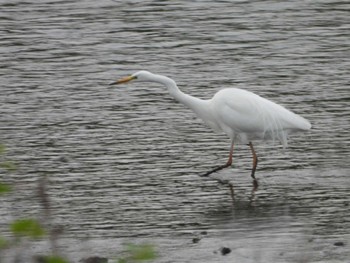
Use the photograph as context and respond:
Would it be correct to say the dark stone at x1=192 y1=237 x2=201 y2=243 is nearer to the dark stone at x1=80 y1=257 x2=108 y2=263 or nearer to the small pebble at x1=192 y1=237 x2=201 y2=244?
the small pebble at x1=192 y1=237 x2=201 y2=244

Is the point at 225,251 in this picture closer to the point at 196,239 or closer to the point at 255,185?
the point at 196,239

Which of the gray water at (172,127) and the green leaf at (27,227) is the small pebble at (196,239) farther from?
the green leaf at (27,227)

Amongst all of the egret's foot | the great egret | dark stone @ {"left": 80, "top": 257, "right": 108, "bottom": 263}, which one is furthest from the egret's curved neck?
dark stone @ {"left": 80, "top": 257, "right": 108, "bottom": 263}

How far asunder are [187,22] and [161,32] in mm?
852

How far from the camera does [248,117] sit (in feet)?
34.3

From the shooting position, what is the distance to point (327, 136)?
11273mm

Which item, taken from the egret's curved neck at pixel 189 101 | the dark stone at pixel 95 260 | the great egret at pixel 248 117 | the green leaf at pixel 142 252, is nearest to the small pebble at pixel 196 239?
the dark stone at pixel 95 260

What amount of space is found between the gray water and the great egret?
32cm

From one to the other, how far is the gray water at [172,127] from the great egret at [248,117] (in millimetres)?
319

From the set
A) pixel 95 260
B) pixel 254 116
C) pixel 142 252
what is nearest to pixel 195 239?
pixel 95 260

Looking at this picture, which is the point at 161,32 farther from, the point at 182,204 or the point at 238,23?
the point at 182,204

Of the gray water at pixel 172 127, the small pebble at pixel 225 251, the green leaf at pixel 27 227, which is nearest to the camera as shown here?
the green leaf at pixel 27 227

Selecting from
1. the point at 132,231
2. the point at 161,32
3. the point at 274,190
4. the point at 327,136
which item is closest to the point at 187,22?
the point at 161,32

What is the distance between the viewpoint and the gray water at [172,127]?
830 cm
